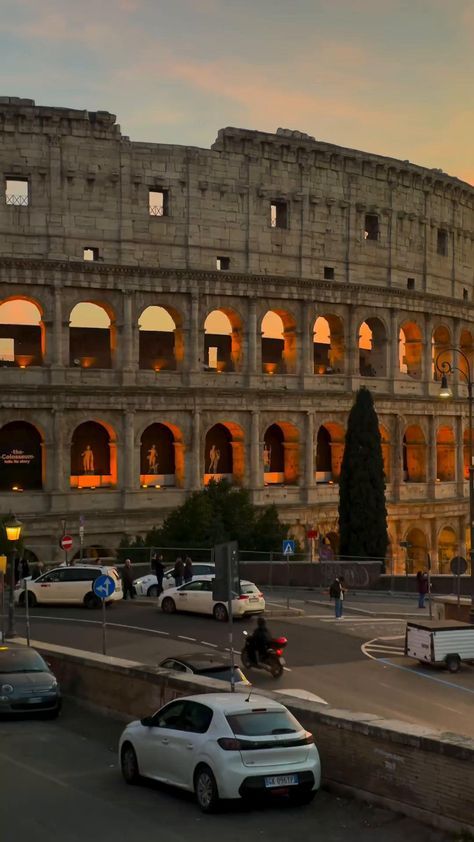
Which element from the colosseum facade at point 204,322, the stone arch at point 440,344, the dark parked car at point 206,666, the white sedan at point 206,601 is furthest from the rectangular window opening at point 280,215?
the dark parked car at point 206,666

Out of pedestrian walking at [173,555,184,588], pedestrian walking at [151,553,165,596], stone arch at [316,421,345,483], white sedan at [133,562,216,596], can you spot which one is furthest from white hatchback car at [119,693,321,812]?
stone arch at [316,421,345,483]

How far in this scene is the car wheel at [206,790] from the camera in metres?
13.7

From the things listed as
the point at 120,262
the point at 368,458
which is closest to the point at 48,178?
the point at 120,262

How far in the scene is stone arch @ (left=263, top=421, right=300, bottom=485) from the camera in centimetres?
5934

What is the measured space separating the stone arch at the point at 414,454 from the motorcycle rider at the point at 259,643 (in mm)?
38744

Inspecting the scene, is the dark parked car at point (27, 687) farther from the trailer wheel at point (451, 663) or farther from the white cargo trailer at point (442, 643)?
the trailer wheel at point (451, 663)

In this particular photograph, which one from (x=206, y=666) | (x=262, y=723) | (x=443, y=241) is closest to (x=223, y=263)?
(x=443, y=241)

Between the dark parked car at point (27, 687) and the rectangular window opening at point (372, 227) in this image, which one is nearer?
the dark parked car at point (27, 687)

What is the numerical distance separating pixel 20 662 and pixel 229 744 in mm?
8238

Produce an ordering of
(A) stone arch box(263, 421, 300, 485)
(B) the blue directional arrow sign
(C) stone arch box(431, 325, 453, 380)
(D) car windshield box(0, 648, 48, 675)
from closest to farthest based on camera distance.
→ (D) car windshield box(0, 648, 48, 675), (B) the blue directional arrow sign, (A) stone arch box(263, 421, 300, 485), (C) stone arch box(431, 325, 453, 380)

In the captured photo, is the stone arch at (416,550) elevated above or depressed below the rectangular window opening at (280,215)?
below

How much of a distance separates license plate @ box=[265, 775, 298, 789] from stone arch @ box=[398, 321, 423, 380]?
5248cm

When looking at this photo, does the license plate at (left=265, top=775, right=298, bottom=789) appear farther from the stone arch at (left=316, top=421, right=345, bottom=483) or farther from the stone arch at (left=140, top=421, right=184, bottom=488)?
the stone arch at (left=316, top=421, right=345, bottom=483)

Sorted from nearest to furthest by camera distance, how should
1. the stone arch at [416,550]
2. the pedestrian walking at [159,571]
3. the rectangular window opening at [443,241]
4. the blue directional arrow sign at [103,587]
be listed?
1. the blue directional arrow sign at [103,587]
2. the pedestrian walking at [159,571]
3. the stone arch at [416,550]
4. the rectangular window opening at [443,241]
